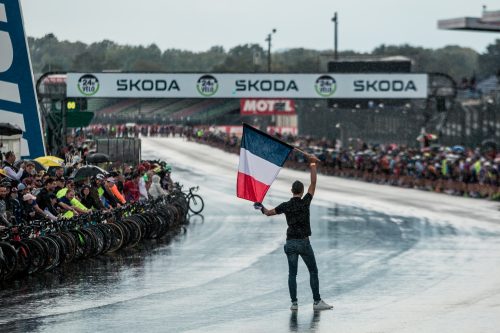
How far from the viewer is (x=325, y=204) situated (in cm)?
4384

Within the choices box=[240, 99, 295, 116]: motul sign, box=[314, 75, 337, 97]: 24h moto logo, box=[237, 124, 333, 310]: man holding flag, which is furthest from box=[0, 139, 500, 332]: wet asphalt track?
box=[240, 99, 295, 116]: motul sign

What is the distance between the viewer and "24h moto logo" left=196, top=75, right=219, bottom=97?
197 feet

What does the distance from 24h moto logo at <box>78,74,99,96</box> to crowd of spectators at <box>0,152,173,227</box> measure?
1048 inches

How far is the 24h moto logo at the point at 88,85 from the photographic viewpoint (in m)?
58.6

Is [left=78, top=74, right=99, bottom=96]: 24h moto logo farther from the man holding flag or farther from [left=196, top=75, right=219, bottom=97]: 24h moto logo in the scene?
the man holding flag

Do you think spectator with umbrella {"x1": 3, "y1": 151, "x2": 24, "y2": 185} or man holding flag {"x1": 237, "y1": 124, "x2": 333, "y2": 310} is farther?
spectator with umbrella {"x1": 3, "y1": 151, "x2": 24, "y2": 185}

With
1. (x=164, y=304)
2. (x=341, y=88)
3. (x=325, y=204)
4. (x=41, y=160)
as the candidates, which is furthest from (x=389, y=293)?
(x=341, y=88)

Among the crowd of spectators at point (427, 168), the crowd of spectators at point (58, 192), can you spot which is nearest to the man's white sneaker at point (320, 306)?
the crowd of spectators at point (58, 192)

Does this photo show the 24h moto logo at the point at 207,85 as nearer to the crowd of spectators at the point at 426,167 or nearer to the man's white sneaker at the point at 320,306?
the crowd of spectators at the point at 426,167

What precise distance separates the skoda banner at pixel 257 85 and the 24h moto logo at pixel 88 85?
5cm

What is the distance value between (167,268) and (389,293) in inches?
208

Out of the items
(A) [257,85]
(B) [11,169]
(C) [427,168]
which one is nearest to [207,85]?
(A) [257,85]

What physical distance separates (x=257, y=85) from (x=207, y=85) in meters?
2.48

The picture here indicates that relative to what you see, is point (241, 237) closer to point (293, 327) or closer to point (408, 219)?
point (408, 219)
